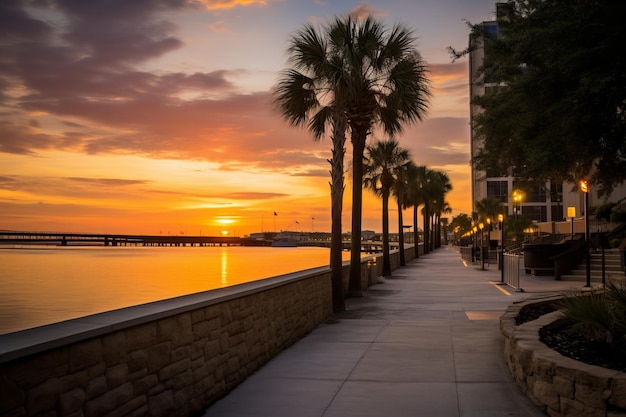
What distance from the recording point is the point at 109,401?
5.55m

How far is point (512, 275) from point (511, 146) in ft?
35.0

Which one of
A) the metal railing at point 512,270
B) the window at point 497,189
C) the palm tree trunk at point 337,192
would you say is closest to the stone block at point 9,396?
the palm tree trunk at point 337,192

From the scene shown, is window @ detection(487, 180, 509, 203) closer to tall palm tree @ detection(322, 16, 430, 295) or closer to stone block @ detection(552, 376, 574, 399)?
tall palm tree @ detection(322, 16, 430, 295)

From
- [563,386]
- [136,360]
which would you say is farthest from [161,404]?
[563,386]

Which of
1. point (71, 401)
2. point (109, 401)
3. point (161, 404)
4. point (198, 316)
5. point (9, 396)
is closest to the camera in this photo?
point (9, 396)

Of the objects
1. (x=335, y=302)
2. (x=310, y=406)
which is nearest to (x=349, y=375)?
(x=310, y=406)

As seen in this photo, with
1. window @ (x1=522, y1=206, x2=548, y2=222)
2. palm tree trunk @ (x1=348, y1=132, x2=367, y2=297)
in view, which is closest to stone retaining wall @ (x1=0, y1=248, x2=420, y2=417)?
palm tree trunk @ (x1=348, y1=132, x2=367, y2=297)

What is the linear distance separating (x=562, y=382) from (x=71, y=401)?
472cm

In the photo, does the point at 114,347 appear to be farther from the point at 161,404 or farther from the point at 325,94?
the point at 325,94

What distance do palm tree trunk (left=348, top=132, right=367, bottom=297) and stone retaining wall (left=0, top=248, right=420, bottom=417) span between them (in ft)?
38.2

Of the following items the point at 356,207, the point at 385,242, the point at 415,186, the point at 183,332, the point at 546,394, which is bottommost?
the point at 546,394

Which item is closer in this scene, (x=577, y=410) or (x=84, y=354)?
(x=84, y=354)

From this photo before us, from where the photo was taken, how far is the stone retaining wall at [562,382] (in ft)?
19.7

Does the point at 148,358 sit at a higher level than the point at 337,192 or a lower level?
lower
